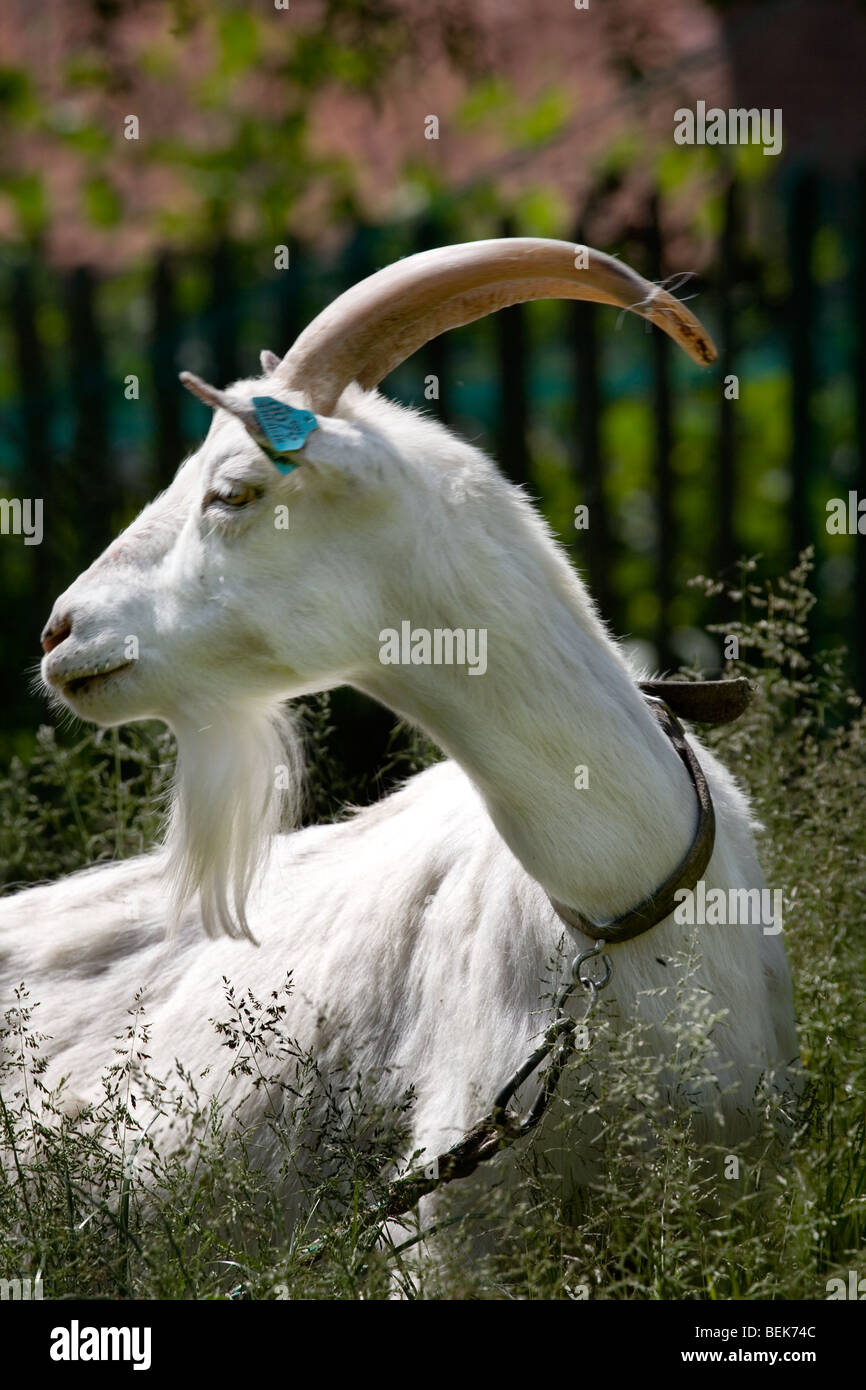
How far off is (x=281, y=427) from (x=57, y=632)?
60 centimetres

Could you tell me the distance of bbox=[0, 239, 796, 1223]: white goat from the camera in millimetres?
2611

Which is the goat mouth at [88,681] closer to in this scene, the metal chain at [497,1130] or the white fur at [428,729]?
the white fur at [428,729]

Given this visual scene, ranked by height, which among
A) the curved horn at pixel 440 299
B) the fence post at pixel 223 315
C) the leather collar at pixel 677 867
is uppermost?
the fence post at pixel 223 315

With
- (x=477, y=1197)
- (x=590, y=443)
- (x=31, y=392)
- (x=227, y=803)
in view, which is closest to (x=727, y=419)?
(x=590, y=443)

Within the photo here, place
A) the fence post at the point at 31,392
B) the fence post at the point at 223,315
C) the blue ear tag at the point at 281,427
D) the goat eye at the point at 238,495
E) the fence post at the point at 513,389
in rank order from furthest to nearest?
the fence post at the point at 31,392 → the fence post at the point at 223,315 → the fence post at the point at 513,389 → the goat eye at the point at 238,495 → the blue ear tag at the point at 281,427

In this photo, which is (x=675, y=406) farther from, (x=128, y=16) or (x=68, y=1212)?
(x=68, y=1212)

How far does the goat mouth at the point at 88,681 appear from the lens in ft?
9.02

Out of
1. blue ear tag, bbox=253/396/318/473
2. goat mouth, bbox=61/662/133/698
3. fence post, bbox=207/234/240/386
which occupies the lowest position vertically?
goat mouth, bbox=61/662/133/698

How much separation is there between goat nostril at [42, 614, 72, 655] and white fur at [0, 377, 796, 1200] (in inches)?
0.9

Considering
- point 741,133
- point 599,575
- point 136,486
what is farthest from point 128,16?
point 599,575

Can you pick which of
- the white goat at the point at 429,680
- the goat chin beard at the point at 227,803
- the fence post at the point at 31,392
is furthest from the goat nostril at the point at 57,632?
the fence post at the point at 31,392

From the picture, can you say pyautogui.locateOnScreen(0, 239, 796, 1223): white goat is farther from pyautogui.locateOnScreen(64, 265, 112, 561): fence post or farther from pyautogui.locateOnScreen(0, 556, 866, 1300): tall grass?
pyautogui.locateOnScreen(64, 265, 112, 561): fence post

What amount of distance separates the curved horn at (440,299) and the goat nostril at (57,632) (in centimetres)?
57

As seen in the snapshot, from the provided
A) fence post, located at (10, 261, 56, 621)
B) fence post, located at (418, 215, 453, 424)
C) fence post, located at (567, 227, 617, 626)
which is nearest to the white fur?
fence post, located at (567, 227, 617, 626)
